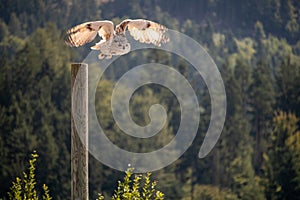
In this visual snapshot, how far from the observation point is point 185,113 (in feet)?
227

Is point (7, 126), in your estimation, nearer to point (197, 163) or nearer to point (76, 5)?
point (197, 163)

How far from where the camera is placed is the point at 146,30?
732 centimetres

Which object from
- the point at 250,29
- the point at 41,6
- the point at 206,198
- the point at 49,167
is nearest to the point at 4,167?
the point at 49,167

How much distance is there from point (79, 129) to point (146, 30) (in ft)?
4.38

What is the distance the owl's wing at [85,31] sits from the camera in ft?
22.8

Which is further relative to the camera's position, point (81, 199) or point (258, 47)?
point (258, 47)

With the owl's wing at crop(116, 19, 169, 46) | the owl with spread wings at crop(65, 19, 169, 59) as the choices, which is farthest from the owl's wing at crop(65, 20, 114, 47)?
the owl's wing at crop(116, 19, 169, 46)

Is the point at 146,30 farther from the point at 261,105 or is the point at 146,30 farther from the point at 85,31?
the point at 261,105

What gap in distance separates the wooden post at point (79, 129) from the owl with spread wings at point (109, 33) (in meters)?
0.60

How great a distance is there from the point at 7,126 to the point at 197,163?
17804mm

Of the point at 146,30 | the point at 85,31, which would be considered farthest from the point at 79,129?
the point at 146,30

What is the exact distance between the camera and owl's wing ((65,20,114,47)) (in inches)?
273

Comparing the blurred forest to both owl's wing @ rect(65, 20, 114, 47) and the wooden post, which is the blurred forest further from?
the wooden post

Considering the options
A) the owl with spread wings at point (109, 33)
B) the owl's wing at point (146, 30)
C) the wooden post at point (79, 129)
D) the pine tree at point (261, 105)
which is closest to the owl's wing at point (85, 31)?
the owl with spread wings at point (109, 33)
